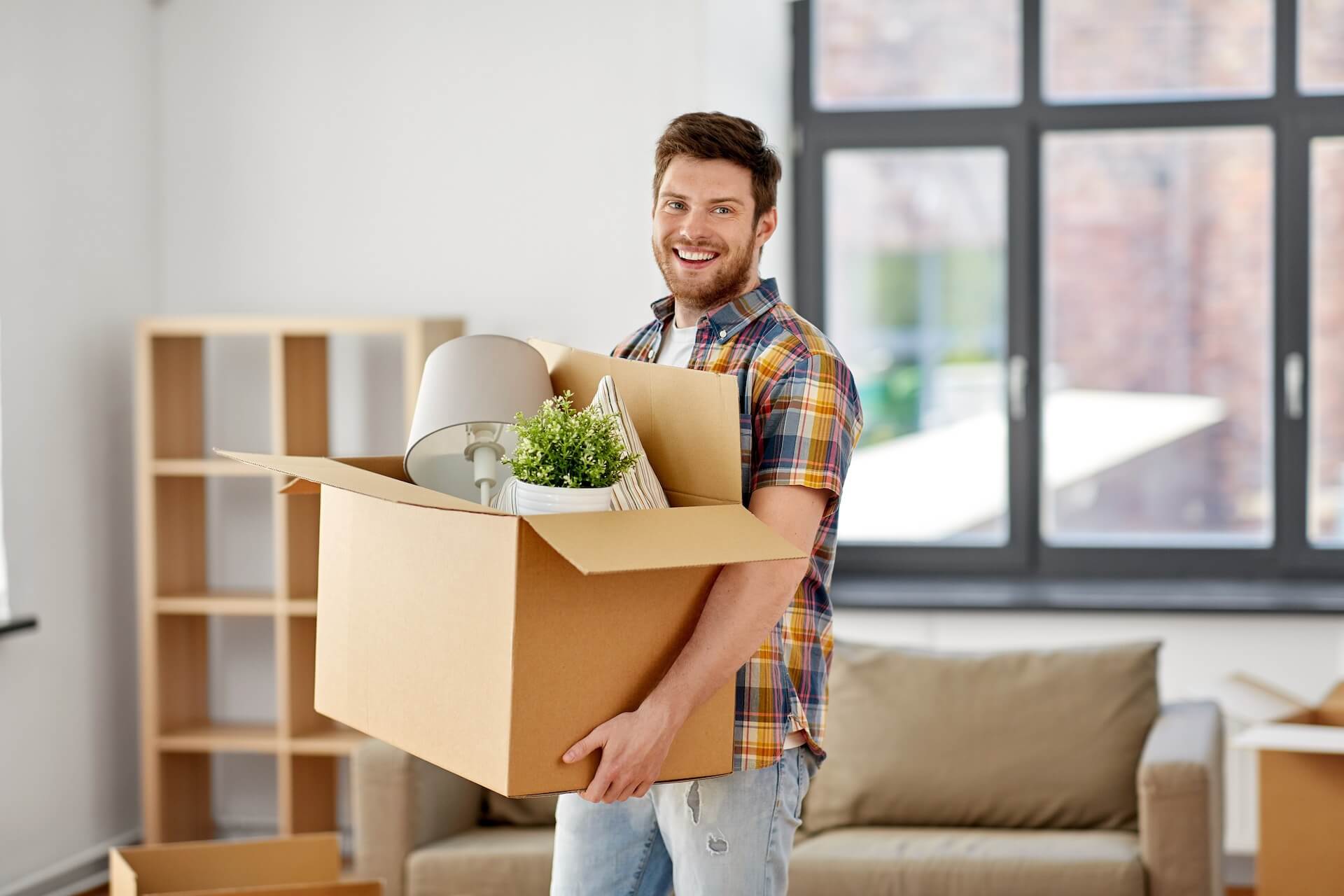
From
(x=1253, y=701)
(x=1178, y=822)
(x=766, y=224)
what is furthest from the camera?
(x=1253, y=701)

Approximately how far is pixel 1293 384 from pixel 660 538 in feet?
9.76

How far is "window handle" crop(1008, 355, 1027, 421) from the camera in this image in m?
3.74

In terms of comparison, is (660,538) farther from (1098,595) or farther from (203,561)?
(203,561)

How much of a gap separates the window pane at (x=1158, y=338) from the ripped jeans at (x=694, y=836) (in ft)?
8.25

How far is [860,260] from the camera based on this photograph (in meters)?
3.84

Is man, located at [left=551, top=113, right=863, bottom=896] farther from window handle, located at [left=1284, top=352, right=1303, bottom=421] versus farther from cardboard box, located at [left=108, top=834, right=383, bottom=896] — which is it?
window handle, located at [left=1284, top=352, right=1303, bottom=421]

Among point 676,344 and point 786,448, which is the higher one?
point 676,344

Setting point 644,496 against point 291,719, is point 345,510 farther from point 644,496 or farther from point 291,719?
point 291,719

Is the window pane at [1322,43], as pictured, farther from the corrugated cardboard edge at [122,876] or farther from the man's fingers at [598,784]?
the corrugated cardboard edge at [122,876]

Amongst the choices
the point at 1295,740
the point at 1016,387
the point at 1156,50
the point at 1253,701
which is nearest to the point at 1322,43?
the point at 1156,50

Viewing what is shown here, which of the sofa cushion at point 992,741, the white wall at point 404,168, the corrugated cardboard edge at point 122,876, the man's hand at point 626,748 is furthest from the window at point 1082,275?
the man's hand at point 626,748

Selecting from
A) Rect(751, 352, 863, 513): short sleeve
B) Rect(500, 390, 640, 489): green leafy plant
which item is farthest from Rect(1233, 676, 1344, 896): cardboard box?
Rect(500, 390, 640, 489): green leafy plant

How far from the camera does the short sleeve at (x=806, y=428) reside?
4.44 feet

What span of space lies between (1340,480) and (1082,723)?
1394 millimetres
